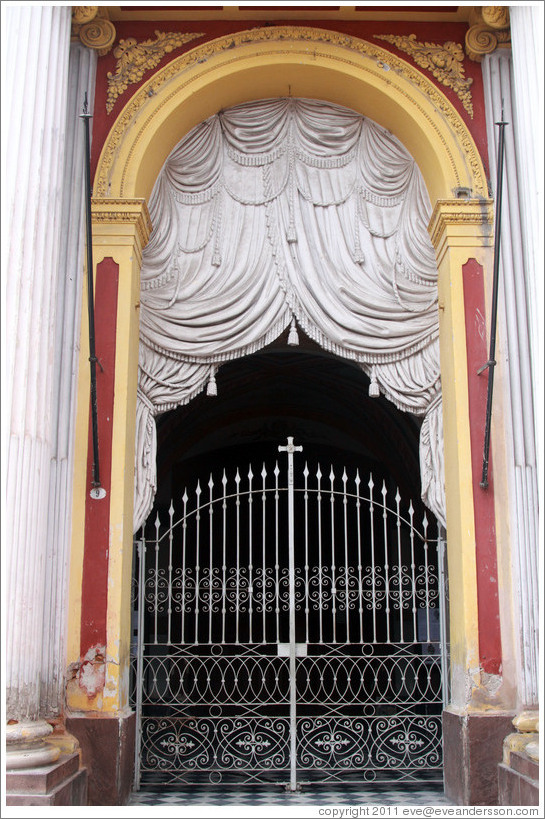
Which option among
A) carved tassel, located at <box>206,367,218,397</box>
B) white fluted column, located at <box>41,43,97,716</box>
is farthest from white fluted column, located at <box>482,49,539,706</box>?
white fluted column, located at <box>41,43,97,716</box>

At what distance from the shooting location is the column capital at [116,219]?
661cm

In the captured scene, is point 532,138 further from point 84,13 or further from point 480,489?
point 84,13

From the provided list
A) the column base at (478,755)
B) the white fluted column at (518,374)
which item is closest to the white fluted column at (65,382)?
the column base at (478,755)

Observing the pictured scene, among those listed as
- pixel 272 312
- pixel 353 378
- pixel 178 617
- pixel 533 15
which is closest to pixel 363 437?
pixel 353 378

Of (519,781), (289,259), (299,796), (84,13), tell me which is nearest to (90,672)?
(299,796)

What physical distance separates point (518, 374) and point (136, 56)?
12.5 feet

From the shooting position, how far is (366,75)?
22.9ft

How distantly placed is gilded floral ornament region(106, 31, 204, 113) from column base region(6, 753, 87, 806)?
186 inches

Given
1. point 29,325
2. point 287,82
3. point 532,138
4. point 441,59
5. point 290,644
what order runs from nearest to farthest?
point 29,325 → point 532,138 → point 290,644 → point 441,59 → point 287,82

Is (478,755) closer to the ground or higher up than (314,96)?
closer to the ground

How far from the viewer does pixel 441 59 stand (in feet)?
23.0

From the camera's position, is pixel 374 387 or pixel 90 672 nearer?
pixel 90 672

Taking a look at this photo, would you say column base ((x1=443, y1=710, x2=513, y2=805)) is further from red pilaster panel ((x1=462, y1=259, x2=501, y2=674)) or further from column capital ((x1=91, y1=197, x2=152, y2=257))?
column capital ((x1=91, y1=197, x2=152, y2=257))

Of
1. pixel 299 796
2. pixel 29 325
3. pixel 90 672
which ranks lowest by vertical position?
pixel 299 796
